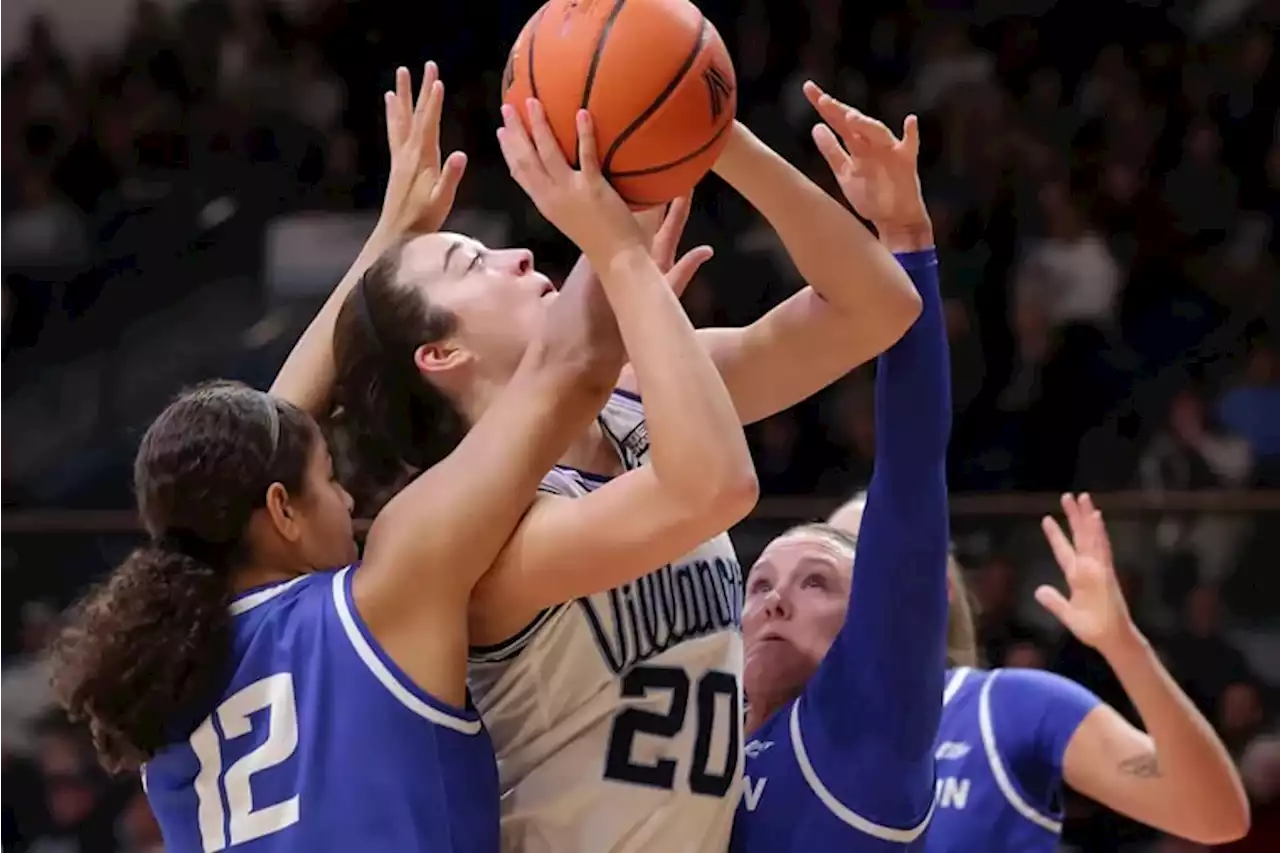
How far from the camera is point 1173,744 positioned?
3051 millimetres

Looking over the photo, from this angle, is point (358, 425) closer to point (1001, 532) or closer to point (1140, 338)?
point (1001, 532)

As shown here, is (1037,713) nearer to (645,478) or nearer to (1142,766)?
(1142,766)

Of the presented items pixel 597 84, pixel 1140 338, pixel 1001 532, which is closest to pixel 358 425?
pixel 597 84

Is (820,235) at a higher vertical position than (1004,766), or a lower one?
higher

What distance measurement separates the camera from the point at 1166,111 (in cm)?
723

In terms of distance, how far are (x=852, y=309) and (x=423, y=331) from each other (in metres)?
0.53

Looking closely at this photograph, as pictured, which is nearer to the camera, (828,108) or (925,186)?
(828,108)

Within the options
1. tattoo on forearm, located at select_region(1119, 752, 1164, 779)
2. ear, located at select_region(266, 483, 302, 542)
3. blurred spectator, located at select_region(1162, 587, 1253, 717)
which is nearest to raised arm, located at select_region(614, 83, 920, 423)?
ear, located at select_region(266, 483, 302, 542)

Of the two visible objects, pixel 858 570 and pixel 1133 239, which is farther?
pixel 1133 239

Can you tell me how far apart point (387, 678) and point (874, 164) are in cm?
88

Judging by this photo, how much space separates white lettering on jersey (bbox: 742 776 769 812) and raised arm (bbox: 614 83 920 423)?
511 mm

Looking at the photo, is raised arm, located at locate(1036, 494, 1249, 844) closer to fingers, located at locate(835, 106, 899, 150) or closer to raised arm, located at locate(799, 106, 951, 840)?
raised arm, located at locate(799, 106, 951, 840)

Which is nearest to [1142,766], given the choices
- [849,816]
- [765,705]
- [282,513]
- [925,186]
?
[765,705]

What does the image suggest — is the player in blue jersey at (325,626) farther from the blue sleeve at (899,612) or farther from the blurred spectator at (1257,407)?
the blurred spectator at (1257,407)
